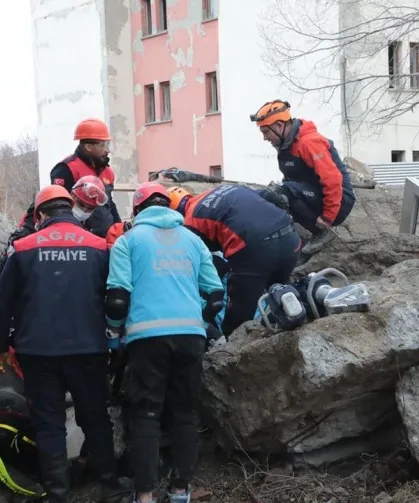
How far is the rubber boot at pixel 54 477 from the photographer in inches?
159

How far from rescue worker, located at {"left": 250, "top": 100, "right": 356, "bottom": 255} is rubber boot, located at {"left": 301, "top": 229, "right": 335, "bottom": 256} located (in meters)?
0.13

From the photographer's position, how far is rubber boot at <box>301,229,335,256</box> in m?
6.53

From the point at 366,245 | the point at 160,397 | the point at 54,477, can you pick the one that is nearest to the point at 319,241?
the point at 366,245

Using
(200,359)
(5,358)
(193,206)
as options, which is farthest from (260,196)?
(5,358)

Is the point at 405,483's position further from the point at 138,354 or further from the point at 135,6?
the point at 135,6

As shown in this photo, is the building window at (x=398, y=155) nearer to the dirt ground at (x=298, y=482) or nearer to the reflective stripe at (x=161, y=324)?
the dirt ground at (x=298, y=482)

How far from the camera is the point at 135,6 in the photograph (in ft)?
83.3

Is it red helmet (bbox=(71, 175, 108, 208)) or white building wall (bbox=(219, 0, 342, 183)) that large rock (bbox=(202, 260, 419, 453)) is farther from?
white building wall (bbox=(219, 0, 342, 183))

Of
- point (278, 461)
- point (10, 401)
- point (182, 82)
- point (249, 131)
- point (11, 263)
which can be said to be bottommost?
point (278, 461)

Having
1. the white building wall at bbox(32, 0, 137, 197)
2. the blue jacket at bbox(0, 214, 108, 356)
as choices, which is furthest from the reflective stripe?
the white building wall at bbox(32, 0, 137, 197)

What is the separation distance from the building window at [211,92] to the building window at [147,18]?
340 cm

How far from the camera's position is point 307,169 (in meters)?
6.25

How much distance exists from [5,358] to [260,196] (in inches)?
80.8

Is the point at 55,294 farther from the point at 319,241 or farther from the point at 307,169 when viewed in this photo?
the point at 319,241
